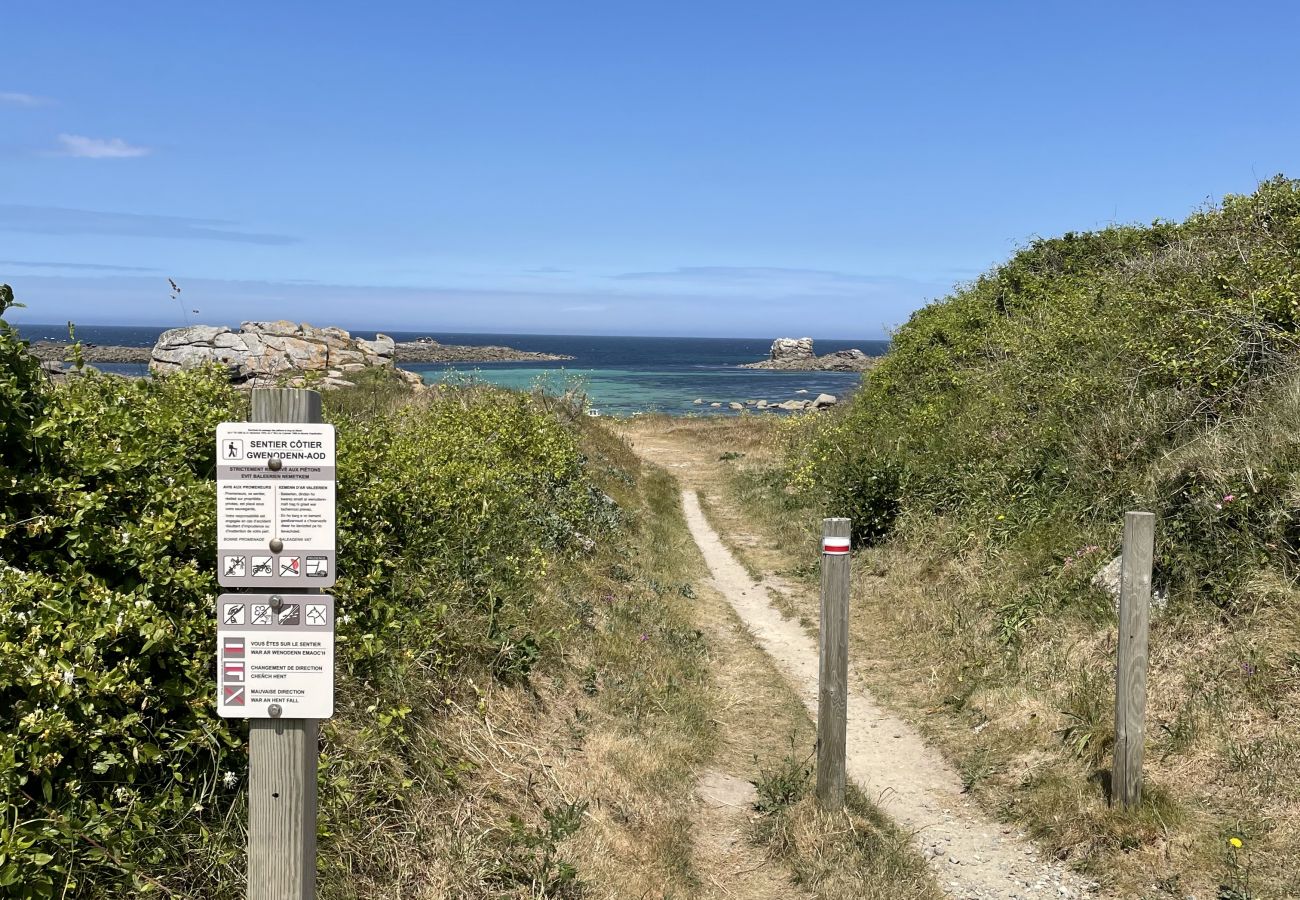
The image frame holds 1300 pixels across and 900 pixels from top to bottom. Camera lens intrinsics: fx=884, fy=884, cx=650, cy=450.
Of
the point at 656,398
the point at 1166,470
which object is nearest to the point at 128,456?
the point at 1166,470

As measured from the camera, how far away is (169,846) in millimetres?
3654

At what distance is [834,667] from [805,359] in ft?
419

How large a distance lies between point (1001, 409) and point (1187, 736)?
23.9 ft

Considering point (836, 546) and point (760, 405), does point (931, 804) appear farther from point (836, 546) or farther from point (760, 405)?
point (760, 405)

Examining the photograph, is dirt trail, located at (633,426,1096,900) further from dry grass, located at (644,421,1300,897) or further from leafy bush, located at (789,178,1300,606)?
leafy bush, located at (789,178,1300,606)

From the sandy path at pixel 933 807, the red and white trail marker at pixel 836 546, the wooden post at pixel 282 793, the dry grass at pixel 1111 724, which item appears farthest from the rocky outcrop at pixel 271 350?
the wooden post at pixel 282 793

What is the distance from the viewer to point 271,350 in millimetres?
22406

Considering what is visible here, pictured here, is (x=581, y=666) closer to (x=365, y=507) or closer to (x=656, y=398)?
(x=365, y=507)

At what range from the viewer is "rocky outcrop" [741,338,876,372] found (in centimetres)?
12088

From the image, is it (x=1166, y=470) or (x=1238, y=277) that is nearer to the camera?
(x=1166, y=470)

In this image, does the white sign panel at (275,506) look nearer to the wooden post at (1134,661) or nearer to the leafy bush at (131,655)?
the leafy bush at (131,655)

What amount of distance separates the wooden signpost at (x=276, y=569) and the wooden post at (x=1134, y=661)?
16.9 ft

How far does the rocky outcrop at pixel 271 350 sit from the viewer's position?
2094 centimetres

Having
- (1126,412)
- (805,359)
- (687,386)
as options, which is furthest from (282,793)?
(805,359)
